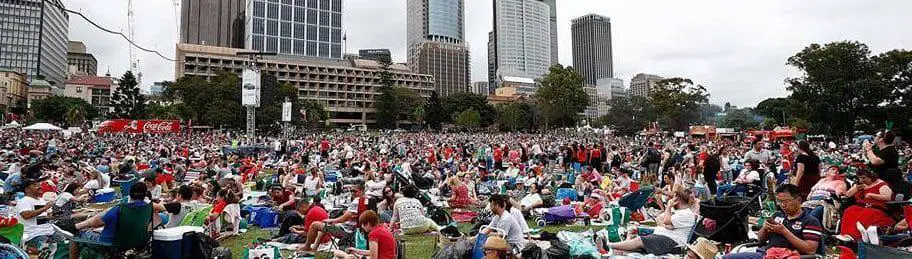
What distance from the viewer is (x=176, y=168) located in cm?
1666

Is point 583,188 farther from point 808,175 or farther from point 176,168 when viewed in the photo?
point 176,168

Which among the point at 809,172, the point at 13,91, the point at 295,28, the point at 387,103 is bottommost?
the point at 809,172

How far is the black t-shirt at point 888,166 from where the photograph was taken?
6340mm

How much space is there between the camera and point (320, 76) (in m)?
109

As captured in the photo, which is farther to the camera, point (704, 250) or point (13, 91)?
point (13, 91)

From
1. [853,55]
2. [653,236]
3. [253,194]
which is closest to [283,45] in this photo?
[853,55]

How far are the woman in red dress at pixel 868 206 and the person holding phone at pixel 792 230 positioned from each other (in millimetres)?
1158

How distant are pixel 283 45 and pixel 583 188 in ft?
409

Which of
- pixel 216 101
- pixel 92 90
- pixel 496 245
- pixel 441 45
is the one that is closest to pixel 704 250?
pixel 496 245

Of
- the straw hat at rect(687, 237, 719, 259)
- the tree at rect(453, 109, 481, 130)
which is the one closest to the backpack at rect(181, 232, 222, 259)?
the straw hat at rect(687, 237, 719, 259)

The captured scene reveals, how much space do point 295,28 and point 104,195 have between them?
12365 centimetres

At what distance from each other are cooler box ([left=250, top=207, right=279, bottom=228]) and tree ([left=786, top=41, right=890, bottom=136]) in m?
39.7

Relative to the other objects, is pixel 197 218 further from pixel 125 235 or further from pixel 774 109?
pixel 774 109

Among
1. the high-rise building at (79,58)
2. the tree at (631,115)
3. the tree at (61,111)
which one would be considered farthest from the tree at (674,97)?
the high-rise building at (79,58)
